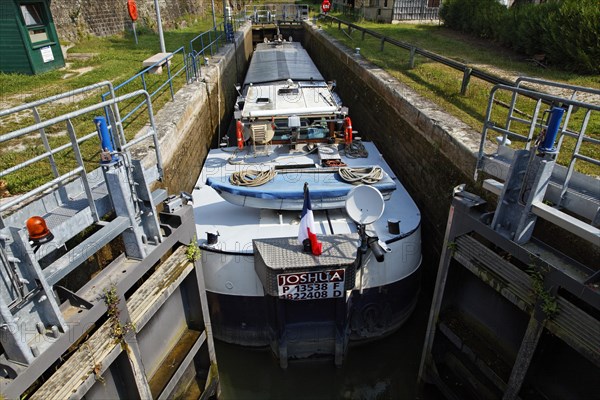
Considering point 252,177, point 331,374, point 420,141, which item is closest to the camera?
point 331,374

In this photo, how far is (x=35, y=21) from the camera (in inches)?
440

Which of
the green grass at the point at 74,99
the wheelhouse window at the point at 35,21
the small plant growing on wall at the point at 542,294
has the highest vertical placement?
the wheelhouse window at the point at 35,21

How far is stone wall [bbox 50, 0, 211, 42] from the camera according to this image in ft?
54.0

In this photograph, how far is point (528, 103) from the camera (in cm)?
788

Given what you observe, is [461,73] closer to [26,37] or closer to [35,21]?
[26,37]

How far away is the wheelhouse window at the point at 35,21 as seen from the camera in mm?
10836

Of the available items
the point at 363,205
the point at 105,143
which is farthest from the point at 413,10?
the point at 105,143

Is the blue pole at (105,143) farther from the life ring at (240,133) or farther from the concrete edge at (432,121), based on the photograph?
the concrete edge at (432,121)

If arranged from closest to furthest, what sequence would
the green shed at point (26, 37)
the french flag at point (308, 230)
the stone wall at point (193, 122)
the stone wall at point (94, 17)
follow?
the french flag at point (308, 230)
the stone wall at point (193, 122)
the green shed at point (26, 37)
the stone wall at point (94, 17)

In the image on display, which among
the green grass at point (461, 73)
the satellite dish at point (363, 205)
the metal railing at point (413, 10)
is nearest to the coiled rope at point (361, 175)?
the satellite dish at point (363, 205)

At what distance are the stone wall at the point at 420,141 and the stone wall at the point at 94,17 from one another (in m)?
12.8

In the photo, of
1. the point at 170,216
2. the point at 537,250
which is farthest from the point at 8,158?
the point at 537,250

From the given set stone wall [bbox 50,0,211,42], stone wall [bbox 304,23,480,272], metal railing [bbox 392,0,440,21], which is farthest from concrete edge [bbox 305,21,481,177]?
metal railing [bbox 392,0,440,21]

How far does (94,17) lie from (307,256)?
60.3 ft
